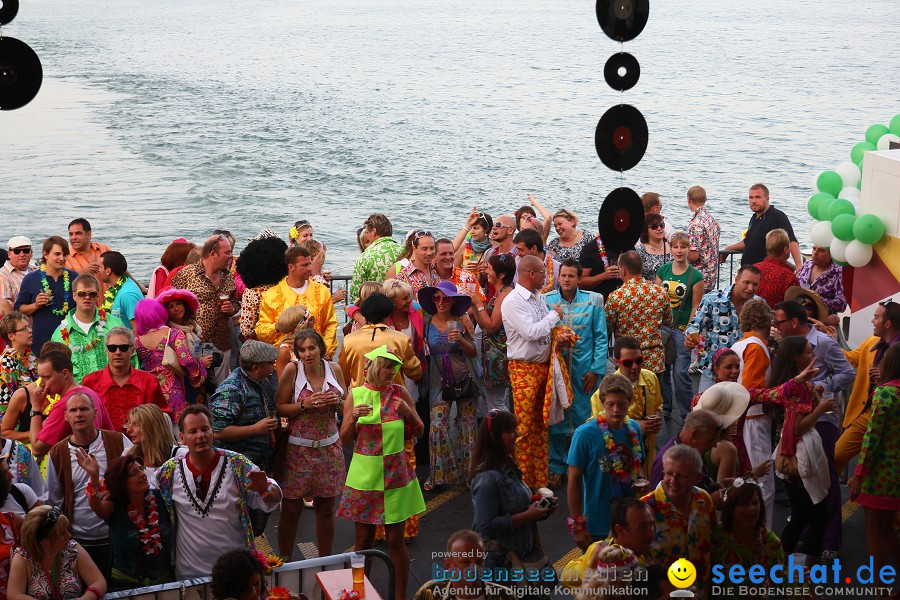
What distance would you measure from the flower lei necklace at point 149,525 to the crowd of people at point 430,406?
0.05 ft

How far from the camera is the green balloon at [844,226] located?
8.09 m

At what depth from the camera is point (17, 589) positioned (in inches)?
169

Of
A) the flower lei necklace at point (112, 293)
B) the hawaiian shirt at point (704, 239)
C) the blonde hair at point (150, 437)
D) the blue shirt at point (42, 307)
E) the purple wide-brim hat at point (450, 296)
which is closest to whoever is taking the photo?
the blonde hair at point (150, 437)

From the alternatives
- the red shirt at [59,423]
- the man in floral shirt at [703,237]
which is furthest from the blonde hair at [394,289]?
the man in floral shirt at [703,237]

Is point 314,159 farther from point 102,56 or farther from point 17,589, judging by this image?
point 17,589

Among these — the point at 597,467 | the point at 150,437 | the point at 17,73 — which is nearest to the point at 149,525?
the point at 150,437

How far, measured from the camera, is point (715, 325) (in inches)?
280

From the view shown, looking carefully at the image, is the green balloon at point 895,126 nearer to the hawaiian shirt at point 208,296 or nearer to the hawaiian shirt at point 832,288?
the hawaiian shirt at point 832,288

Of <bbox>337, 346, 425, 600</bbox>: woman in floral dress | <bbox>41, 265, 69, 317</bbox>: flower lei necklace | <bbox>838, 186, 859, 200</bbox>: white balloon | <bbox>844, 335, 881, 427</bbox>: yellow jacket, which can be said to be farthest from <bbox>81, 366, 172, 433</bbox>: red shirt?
<bbox>838, 186, 859, 200</bbox>: white balloon

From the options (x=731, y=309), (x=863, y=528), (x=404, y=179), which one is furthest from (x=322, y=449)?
(x=404, y=179)

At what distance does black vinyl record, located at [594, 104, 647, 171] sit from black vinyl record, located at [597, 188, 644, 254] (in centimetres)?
20

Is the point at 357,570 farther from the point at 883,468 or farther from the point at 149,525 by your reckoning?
the point at 883,468

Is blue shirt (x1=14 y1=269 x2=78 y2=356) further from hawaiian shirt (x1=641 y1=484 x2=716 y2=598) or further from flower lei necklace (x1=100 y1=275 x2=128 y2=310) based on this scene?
hawaiian shirt (x1=641 y1=484 x2=716 y2=598)

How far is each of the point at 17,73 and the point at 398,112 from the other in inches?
1515
